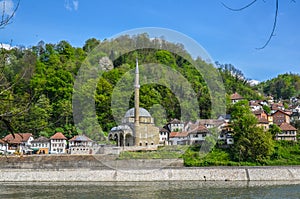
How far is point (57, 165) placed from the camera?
2977 centimetres

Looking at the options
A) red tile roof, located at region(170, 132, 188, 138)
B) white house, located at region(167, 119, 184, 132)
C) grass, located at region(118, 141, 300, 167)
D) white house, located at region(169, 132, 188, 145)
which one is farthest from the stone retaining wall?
white house, located at region(167, 119, 184, 132)

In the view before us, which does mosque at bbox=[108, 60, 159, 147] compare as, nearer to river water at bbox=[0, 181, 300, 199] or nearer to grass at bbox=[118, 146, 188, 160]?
grass at bbox=[118, 146, 188, 160]

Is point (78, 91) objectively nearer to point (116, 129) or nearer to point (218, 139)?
point (116, 129)

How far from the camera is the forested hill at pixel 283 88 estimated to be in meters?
80.7

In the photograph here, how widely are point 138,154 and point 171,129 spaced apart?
14.7m

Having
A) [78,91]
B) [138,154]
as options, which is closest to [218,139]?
[138,154]

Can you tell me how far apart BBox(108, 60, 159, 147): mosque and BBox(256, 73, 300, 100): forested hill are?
160ft

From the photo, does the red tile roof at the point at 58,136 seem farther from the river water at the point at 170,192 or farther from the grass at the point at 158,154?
the river water at the point at 170,192

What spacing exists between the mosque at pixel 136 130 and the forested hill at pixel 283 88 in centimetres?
4886

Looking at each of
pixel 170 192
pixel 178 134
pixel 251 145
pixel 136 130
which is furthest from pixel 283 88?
pixel 170 192

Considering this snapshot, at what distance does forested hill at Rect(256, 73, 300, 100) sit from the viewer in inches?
3177

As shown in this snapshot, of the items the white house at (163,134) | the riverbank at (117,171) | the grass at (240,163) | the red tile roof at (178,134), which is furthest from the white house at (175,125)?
the riverbank at (117,171)

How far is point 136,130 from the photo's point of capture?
131 ft

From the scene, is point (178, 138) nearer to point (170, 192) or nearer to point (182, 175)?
point (182, 175)
